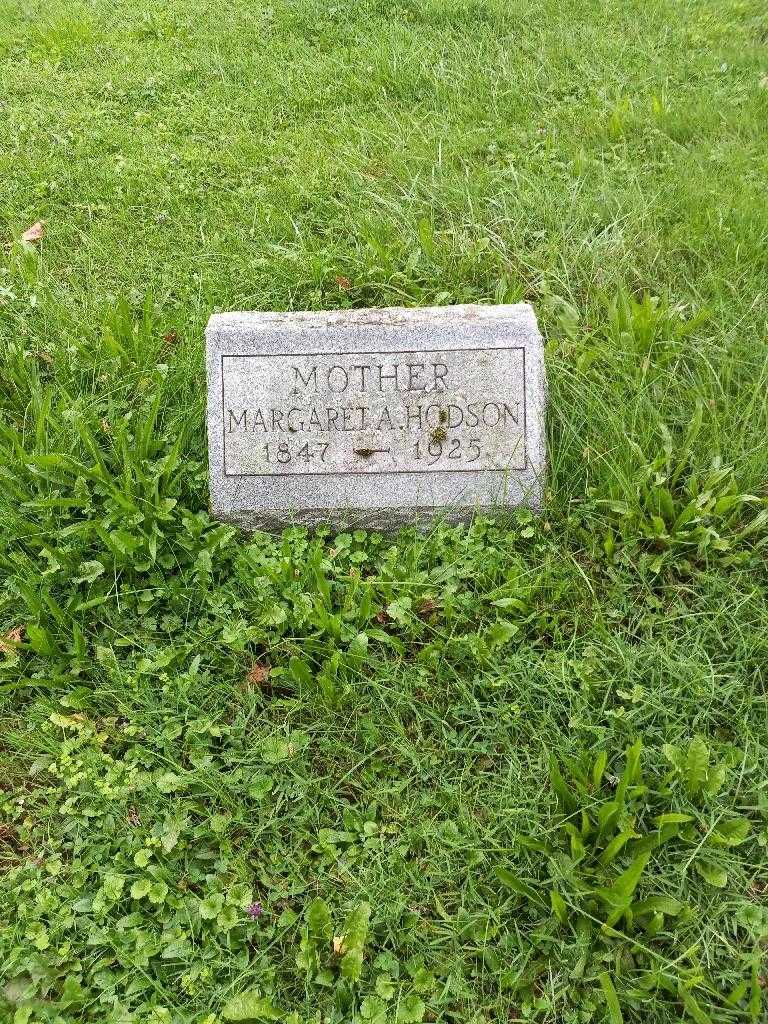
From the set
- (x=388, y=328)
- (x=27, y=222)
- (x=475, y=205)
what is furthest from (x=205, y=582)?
(x=27, y=222)

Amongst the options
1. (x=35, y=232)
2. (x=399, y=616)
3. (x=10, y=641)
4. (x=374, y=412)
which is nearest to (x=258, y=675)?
(x=399, y=616)

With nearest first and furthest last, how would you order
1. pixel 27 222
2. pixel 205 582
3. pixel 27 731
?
1. pixel 27 731
2. pixel 205 582
3. pixel 27 222

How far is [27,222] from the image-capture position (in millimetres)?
3789

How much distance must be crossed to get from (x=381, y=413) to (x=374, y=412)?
2 centimetres

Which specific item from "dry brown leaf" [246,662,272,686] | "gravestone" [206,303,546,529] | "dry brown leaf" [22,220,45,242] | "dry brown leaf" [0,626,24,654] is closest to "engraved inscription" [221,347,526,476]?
"gravestone" [206,303,546,529]

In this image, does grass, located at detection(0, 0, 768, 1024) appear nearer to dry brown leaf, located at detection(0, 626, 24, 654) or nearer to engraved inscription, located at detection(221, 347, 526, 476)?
dry brown leaf, located at detection(0, 626, 24, 654)

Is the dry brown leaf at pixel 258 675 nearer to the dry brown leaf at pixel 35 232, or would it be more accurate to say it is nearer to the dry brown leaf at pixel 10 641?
the dry brown leaf at pixel 10 641

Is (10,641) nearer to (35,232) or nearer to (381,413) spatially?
(381,413)

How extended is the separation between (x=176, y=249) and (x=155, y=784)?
2.41 m

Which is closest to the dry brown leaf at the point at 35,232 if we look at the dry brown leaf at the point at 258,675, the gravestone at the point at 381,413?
the gravestone at the point at 381,413

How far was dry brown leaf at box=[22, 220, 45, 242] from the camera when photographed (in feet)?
12.1

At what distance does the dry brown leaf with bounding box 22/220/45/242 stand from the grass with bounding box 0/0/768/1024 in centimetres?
6

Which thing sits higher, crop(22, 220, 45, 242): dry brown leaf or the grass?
crop(22, 220, 45, 242): dry brown leaf

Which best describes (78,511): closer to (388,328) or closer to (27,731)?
(27,731)
